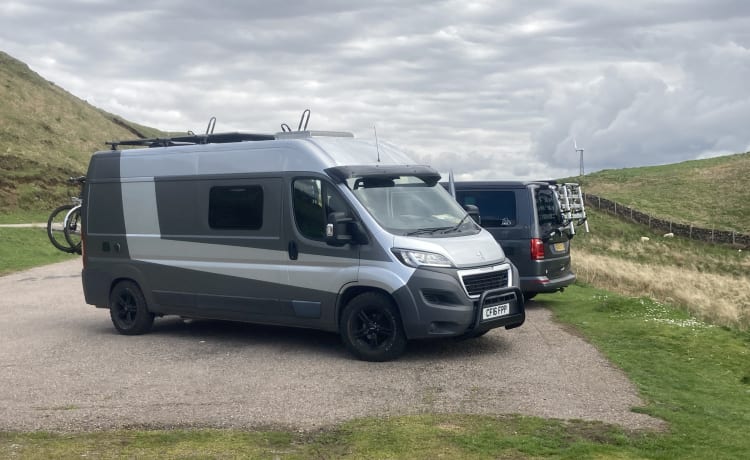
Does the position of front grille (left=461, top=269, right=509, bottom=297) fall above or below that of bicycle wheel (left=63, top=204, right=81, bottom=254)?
below

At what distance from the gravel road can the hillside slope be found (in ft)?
140

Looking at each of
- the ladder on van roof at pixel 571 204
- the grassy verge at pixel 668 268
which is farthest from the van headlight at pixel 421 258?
the ladder on van roof at pixel 571 204

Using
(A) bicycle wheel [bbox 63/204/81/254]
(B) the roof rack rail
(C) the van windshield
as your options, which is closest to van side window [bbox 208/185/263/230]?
(B) the roof rack rail

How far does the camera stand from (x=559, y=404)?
7922 millimetres

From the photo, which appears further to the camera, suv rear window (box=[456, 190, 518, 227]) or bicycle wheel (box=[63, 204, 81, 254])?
bicycle wheel (box=[63, 204, 81, 254])

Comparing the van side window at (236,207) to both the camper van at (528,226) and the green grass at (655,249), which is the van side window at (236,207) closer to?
the camper van at (528,226)

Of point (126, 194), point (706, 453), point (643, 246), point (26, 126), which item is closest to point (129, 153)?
point (126, 194)

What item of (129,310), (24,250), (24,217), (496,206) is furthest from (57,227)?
(24,217)

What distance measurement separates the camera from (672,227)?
4881 centimetres

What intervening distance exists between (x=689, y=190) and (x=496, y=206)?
54972 mm

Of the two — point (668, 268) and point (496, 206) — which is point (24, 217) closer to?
point (668, 268)

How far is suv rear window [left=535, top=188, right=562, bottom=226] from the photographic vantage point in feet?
47.8

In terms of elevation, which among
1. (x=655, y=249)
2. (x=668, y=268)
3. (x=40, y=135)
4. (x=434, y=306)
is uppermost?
(x=40, y=135)

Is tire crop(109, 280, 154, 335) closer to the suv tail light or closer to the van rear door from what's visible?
the suv tail light
